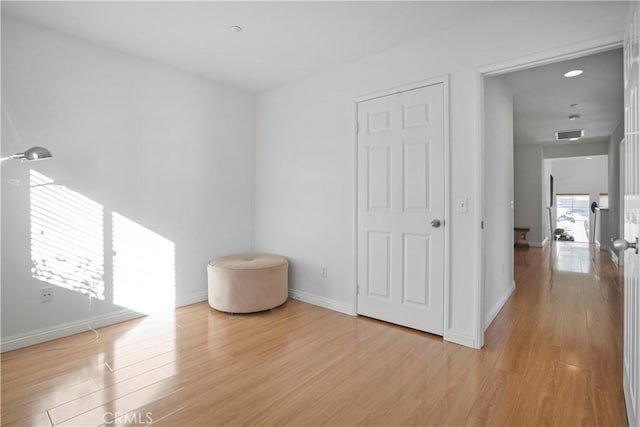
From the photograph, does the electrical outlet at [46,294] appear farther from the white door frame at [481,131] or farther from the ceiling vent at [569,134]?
the ceiling vent at [569,134]

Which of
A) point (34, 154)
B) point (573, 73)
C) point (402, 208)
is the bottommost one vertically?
point (402, 208)

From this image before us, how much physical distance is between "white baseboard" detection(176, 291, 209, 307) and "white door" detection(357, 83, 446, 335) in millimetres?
1766

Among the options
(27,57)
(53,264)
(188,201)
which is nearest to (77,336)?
(53,264)

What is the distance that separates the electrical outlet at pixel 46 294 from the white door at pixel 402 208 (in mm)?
2636

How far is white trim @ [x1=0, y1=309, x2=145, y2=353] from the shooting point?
7.98 feet

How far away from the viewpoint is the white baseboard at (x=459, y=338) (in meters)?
2.49

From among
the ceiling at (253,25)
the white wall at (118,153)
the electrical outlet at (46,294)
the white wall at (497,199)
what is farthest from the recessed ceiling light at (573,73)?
the electrical outlet at (46,294)

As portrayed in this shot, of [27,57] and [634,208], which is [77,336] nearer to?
[27,57]

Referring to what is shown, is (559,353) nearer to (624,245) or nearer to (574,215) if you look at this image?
(624,245)

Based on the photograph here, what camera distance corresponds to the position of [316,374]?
2.09 meters

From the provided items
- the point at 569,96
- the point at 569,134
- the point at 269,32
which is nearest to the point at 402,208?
the point at 269,32

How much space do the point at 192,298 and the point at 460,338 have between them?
8.92 feet

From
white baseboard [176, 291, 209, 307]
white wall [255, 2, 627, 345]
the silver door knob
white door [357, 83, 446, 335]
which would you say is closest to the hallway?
white wall [255, 2, 627, 345]

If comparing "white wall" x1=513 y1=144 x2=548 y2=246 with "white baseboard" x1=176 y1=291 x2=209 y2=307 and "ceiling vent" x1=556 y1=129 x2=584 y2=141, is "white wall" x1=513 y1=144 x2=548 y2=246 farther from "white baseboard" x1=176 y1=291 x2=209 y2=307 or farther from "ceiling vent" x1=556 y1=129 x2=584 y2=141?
"white baseboard" x1=176 y1=291 x2=209 y2=307
